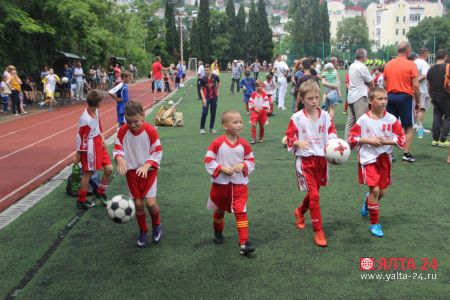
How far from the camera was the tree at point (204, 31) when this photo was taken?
8731 cm

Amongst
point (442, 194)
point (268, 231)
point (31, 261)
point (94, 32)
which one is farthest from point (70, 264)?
point (94, 32)

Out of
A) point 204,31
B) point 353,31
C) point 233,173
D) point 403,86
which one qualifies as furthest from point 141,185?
point 353,31

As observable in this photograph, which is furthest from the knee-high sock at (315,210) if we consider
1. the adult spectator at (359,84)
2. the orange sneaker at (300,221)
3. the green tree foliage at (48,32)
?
the green tree foliage at (48,32)

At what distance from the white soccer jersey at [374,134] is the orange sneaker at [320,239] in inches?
37.2

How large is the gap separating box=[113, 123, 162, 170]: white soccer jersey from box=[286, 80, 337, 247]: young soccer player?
147 cm

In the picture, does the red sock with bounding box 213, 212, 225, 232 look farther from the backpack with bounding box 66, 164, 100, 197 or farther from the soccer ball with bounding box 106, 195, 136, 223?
the backpack with bounding box 66, 164, 100, 197

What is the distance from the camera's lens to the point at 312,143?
5.43m

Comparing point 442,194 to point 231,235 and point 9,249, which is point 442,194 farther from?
point 9,249

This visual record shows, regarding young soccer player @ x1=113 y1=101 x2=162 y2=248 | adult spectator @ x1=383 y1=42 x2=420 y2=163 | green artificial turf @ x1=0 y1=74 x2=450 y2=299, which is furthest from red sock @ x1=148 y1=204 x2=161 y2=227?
adult spectator @ x1=383 y1=42 x2=420 y2=163

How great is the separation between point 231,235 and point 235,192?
0.81 metres

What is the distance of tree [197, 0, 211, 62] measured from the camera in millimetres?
87312

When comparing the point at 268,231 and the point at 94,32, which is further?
the point at 94,32

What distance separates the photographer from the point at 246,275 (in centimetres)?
459

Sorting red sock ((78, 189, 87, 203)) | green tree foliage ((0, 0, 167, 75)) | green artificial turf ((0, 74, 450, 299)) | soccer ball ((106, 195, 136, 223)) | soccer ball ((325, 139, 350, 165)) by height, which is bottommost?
green artificial turf ((0, 74, 450, 299))
